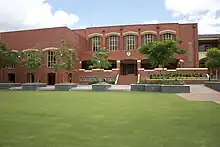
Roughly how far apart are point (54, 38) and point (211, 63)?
993 inches

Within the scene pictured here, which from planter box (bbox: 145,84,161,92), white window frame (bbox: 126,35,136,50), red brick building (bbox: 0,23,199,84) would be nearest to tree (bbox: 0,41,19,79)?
red brick building (bbox: 0,23,199,84)

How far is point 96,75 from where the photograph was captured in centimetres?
4831

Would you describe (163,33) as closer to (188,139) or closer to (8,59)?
(8,59)

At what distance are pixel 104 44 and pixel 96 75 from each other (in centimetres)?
940

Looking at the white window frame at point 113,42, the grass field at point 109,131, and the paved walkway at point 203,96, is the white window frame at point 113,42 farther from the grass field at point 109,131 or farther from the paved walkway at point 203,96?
the grass field at point 109,131

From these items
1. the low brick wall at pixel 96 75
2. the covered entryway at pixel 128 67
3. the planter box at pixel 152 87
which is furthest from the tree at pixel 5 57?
the planter box at pixel 152 87

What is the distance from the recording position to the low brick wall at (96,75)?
47.7 m

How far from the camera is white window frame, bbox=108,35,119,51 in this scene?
183ft

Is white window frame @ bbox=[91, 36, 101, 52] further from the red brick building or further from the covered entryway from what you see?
the covered entryway

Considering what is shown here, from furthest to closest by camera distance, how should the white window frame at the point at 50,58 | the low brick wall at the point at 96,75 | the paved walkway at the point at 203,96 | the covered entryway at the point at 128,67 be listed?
the covered entryway at the point at 128,67, the low brick wall at the point at 96,75, the white window frame at the point at 50,58, the paved walkway at the point at 203,96

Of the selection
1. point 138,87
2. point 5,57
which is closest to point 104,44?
point 5,57

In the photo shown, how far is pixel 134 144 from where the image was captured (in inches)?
235

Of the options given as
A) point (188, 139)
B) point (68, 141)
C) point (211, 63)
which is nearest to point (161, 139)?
point (188, 139)

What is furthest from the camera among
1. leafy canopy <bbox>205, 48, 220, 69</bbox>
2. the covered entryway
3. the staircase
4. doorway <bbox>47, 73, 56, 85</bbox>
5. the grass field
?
the covered entryway
